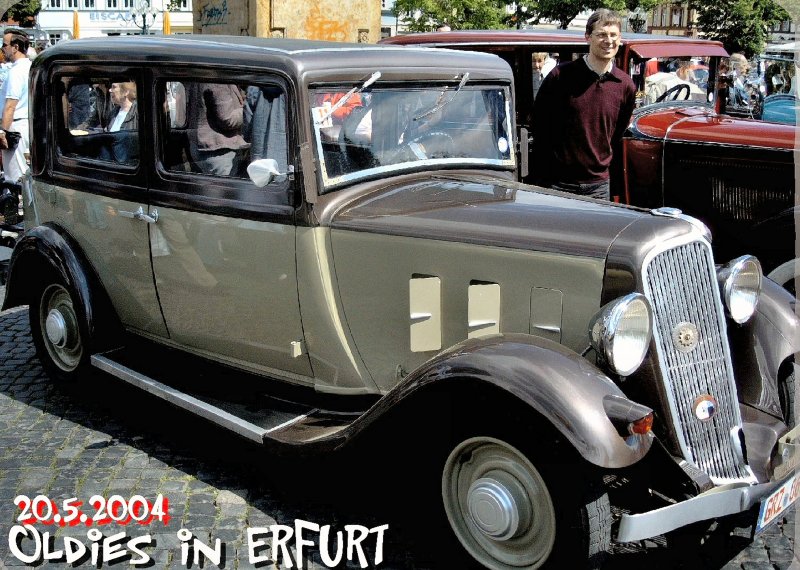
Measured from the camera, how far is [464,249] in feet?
10.1

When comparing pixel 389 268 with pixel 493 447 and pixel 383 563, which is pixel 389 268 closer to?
pixel 493 447

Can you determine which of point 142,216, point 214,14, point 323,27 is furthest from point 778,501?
point 214,14

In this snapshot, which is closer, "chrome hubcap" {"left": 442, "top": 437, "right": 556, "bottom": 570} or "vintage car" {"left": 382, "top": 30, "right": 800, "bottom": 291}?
"chrome hubcap" {"left": 442, "top": 437, "right": 556, "bottom": 570}

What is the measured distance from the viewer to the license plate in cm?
271

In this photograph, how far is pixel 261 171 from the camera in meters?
3.27

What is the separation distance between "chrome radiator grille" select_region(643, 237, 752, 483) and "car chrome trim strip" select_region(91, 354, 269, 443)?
1.52 m

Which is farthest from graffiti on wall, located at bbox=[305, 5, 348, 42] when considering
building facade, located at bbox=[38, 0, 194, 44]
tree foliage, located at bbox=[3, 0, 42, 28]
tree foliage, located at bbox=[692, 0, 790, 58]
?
building facade, located at bbox=[38, 0, 194, 44]

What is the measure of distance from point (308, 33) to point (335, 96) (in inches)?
239

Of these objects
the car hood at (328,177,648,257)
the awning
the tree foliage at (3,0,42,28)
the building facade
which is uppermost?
the building facade

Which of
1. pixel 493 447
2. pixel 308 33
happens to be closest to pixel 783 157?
pixel 493 447

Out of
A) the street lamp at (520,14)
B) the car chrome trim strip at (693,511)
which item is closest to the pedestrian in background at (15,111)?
the car chrome trim strip at (693,511)

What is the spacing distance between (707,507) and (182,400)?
2.15m

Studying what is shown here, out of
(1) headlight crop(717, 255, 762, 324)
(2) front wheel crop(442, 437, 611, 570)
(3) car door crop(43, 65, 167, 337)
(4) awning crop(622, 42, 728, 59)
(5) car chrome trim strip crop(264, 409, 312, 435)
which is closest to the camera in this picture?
(2) front wheel crop(442, 437, 611, 570)

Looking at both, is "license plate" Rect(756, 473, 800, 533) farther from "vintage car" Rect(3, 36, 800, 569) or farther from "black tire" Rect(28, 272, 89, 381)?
"black tire" Rect(28, 272, 89, 381)
